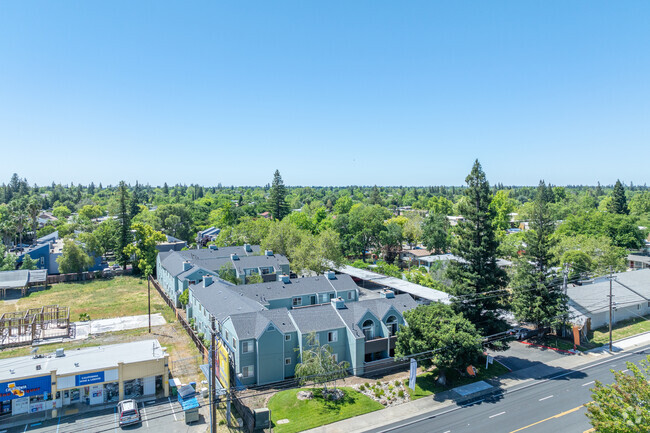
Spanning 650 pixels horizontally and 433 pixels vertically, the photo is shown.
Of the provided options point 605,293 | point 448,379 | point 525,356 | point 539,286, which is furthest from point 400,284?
point 605,293

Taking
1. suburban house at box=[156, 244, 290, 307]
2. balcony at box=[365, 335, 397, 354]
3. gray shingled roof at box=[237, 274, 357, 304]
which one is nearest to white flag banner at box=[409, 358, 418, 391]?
balcony at box=[365, 335, 397, 354]

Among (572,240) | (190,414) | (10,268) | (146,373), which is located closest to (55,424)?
(146,373)

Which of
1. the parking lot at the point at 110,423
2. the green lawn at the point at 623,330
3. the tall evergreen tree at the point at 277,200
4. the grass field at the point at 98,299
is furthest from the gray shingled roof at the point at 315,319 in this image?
the tall evergreen tree at the point at 277,200

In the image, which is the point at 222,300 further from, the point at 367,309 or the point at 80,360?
the point at 367,309

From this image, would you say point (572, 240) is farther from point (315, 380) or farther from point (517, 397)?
point (315, 380)

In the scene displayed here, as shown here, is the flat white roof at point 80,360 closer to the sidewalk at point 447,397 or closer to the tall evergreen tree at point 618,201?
the sidewalk at point 447,397

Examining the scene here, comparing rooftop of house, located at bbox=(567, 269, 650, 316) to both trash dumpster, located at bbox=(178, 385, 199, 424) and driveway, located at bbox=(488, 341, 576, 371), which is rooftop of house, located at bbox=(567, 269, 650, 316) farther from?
trash dumpster, located at bbox=(178, 385, 199, 424)
